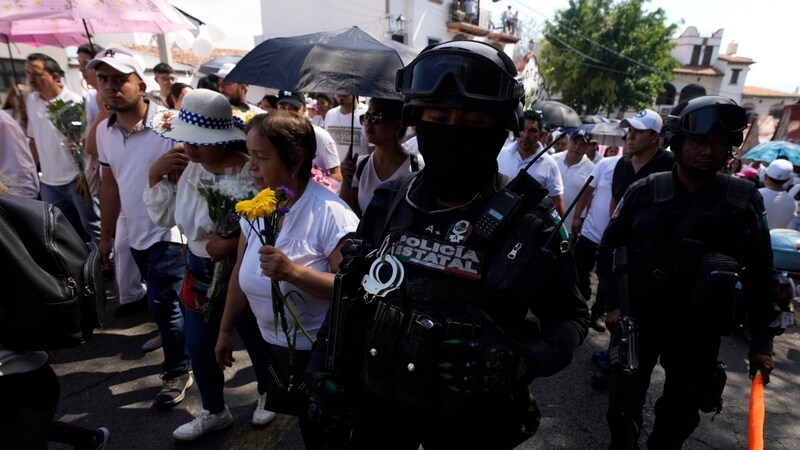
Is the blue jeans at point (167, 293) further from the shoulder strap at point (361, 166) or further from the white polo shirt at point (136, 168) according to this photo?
the shoulder strap at point (361, 166)

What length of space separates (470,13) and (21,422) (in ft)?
92.7

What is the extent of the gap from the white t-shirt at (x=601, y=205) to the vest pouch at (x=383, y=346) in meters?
3.19

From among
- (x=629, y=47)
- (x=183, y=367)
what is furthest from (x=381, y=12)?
(x=183, y=367)

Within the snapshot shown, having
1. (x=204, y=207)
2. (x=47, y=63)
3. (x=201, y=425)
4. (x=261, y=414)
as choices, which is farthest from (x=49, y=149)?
(x=261, y=414)

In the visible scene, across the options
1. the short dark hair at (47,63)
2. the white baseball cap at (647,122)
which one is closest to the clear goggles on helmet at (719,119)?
the white baseball cap at (647,122)

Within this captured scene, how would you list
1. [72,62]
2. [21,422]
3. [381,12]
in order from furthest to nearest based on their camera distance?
1. [381,12]
2. [72,62]
3. [21,422]

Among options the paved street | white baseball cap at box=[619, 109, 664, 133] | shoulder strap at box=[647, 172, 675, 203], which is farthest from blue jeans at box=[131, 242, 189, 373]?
white baseball cap at box=[619, 109, 664, 133]

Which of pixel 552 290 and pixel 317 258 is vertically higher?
pixel 552 290

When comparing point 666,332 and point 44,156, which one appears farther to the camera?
point 44,156

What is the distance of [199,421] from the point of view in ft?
8.51

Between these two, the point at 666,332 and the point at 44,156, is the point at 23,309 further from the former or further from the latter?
the point at 44,156

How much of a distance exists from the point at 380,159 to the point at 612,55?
104 ft

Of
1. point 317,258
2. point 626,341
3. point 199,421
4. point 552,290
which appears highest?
point 552,290

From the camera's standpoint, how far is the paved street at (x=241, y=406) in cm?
270
